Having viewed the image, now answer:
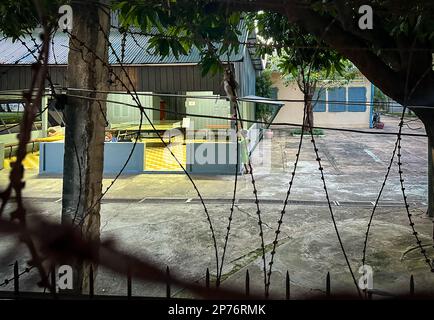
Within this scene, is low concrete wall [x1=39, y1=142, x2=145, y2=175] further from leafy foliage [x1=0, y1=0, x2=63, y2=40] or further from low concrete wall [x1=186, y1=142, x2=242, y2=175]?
leafy foliage [x1=0, y1=0, x2=63, y2=40]

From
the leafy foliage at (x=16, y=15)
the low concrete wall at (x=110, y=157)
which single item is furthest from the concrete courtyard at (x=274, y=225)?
the leafy foliage at (x=16, y=15)

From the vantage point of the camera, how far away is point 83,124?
359 centimetres

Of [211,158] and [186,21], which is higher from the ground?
[186,21]

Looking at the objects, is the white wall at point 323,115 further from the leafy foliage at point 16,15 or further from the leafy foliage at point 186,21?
the leafy foliage at point 16,15

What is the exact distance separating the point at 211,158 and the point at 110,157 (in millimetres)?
2760

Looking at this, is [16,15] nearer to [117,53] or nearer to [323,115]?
[117,53]

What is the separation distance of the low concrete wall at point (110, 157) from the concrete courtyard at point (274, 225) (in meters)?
0.52

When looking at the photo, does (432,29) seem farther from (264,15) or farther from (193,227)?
(193,227)

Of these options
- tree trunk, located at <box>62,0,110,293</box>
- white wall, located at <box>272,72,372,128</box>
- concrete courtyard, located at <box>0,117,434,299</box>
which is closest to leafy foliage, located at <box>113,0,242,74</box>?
tree trunk, located at <box>62,0,110,293</box>

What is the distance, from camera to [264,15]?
17.6 feet

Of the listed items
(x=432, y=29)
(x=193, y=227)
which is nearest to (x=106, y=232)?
(x=193, y=227)

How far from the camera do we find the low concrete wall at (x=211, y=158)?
10820 millimetres

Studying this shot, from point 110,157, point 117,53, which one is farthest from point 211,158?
point 117,53
